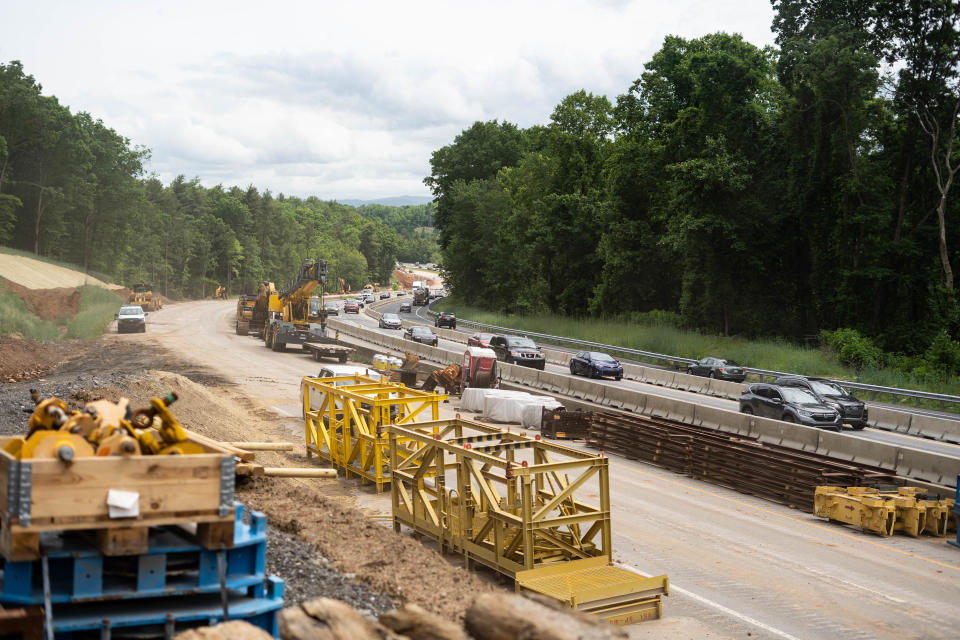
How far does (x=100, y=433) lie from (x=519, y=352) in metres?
35.7

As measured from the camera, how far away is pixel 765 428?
72.5 feet

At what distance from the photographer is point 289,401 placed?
29.4 m

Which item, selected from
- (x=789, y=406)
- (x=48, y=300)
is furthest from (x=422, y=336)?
(x=789, y=406)

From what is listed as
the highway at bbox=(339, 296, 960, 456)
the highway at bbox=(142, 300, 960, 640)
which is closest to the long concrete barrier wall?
the highway at bbox=(339, 296, 960, 456)

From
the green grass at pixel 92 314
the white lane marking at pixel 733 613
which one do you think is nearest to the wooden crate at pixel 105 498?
the white lane marking at pixel 733 613

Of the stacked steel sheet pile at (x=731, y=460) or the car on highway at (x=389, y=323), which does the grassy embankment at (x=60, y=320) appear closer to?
the car on highway at (x=389, y=323)

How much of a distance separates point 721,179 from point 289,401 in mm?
30845

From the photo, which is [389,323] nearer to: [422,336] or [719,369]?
[422,336]

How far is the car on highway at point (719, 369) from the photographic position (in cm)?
3988

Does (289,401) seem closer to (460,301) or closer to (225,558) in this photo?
(225,558)

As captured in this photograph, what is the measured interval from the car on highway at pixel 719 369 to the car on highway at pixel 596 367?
467cm

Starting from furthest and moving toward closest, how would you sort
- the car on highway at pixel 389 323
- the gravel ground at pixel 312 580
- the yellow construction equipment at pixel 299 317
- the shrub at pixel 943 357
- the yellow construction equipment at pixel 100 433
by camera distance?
the car on highway at pixel 389 323 → the yellow construction equipment at pixel 299 317 → the shrub at pixel 943 357 → the gravel ground at pixel 312 580 → the yellow construction equipment at pixel 100 433

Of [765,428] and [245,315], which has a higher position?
[765,428]

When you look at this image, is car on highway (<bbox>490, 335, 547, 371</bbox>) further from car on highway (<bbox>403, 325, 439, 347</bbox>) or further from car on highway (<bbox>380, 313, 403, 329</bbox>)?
car on highway (<bbox>380, 313, 403, 329</bbox>)
